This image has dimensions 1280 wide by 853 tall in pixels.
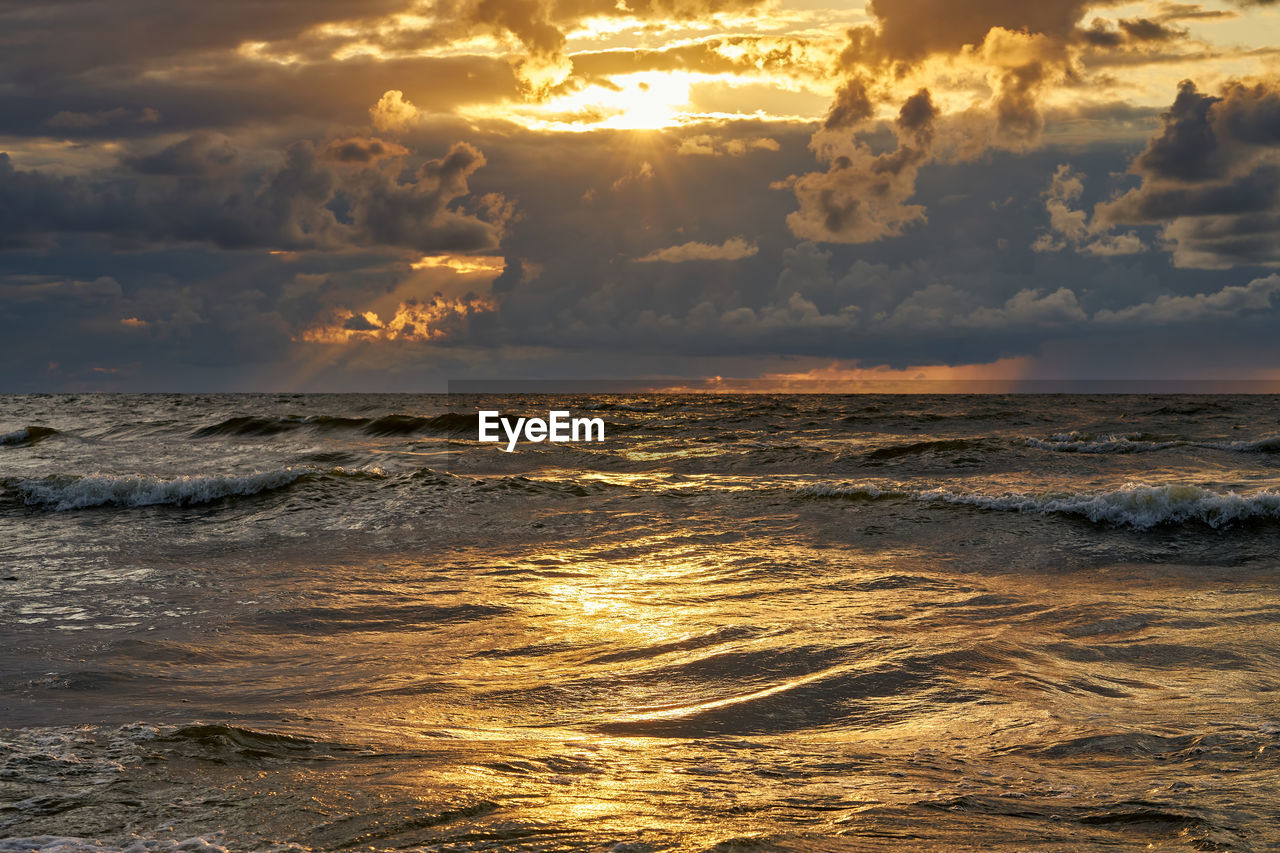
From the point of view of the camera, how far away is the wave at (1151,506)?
47.9 ft

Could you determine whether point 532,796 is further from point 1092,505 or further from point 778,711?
point 1092,505

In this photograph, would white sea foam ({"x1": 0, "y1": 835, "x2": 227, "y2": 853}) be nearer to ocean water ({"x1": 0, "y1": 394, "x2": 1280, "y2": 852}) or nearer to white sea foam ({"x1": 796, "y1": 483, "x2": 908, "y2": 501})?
ocean water ({"x1": 0, "y1": 394, "x2": 1280, "y2": 852})

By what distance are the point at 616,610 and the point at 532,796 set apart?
16.1ft

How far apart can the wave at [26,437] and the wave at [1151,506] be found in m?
36.5

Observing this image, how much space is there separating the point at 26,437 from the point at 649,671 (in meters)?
39.7

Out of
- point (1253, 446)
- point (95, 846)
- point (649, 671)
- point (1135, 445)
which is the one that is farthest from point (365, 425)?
point (95, 846)

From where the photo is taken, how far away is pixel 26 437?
121ft

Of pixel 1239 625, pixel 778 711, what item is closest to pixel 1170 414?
pixel 1239 625

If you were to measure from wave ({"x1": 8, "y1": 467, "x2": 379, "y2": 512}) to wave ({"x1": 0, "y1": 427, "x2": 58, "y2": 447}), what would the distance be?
60.9 feet

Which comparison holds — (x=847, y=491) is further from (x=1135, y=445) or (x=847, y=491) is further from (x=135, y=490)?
(x=135, y=490)

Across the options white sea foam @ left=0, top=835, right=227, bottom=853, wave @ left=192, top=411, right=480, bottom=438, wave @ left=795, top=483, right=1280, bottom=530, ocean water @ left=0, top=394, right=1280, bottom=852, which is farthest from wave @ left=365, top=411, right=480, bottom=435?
white sea foam @ left=0, top=835, right=227, bottom=853

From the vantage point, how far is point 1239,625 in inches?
329

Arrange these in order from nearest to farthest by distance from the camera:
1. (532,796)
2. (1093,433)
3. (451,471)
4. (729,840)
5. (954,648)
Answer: (729,840) < (532,796) < (954,648) < (451,471) < (1093,433)

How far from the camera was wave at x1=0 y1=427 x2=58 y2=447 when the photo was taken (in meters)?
35.6
